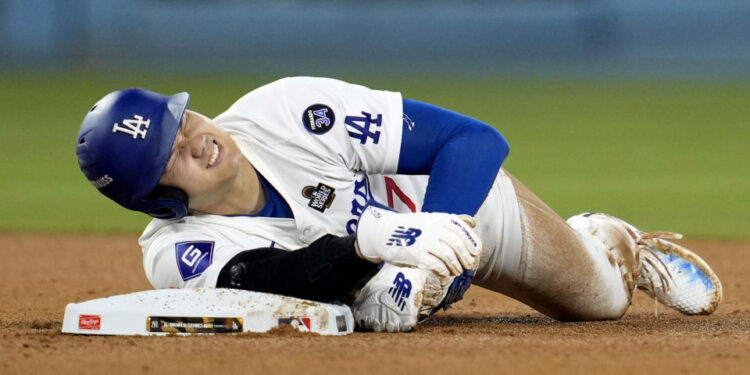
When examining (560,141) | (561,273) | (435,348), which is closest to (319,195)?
(435,348)

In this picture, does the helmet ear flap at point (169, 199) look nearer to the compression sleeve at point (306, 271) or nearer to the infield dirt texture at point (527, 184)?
the compression sleeve at point (306, 271)

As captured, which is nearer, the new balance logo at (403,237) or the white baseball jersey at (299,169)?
the new balance logo at (403,237)

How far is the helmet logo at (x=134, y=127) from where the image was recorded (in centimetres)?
319

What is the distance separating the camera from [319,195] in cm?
337

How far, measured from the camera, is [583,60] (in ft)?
56.3

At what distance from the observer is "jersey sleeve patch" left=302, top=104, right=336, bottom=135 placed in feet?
11.1

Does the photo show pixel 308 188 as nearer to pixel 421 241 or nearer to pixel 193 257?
pixel 193 257

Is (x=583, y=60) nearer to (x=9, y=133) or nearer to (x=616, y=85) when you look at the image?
(x=616, y=85)

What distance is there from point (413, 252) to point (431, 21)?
15028mm

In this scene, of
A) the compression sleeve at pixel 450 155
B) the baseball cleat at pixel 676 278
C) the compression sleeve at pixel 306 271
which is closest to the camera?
the compression sleeve at pixel 306 271

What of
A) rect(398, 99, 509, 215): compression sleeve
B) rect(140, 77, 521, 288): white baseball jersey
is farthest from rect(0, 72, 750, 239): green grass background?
rect(140, 77, 521, 288): white baseball jersey

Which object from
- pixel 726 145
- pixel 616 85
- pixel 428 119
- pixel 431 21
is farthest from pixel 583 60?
pixel 428 119

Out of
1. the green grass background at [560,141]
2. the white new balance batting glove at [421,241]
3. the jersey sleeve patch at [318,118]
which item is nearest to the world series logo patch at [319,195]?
the jersey sleeve patch at [318,118]

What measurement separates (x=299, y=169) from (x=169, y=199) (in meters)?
0.43
